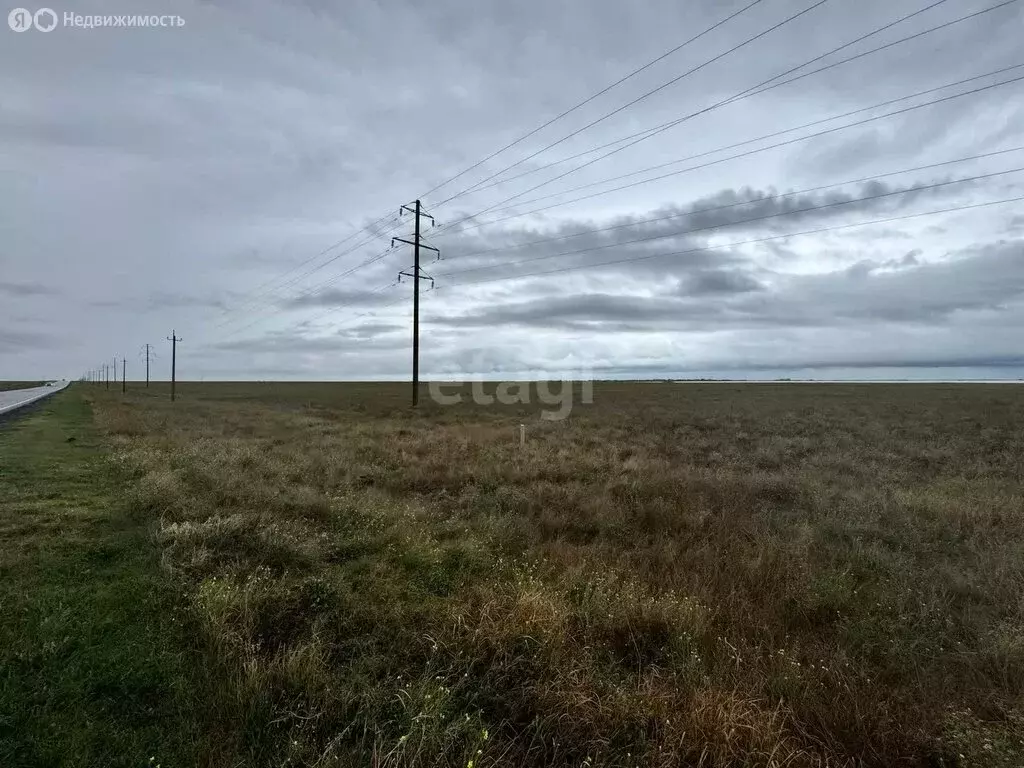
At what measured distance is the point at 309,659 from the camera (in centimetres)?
433

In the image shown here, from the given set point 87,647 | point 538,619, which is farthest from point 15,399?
point 538,619

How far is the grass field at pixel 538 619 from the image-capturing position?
3.78m

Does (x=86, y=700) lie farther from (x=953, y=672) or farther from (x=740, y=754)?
(x=953, y=672)

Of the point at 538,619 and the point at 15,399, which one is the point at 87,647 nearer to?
the point at 538,619

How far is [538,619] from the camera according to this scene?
5.00 meters

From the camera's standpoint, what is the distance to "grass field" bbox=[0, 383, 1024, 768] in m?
3.78

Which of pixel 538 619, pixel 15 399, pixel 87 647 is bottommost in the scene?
pixel 15 399

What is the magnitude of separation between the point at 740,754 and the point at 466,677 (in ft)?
6.95

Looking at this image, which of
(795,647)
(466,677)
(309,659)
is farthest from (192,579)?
(795,647)

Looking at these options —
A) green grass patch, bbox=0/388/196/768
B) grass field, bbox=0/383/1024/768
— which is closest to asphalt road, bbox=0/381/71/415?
green grass patch, bbox=0/388/196/768

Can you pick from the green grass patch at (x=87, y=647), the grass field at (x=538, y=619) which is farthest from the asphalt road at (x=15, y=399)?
the grass field at (x=538, y=619)

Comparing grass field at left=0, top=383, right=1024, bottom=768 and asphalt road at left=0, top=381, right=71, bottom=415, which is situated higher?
grass field at left=0, top=383, right=1024, bottom=768

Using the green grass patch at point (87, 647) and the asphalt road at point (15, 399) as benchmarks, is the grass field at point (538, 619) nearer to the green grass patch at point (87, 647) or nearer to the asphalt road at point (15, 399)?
the green grass patch at point (87, 647)

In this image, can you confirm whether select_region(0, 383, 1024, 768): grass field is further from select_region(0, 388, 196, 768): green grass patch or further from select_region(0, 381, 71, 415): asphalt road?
select_region(0, 381, 71, 415): asphalt road
